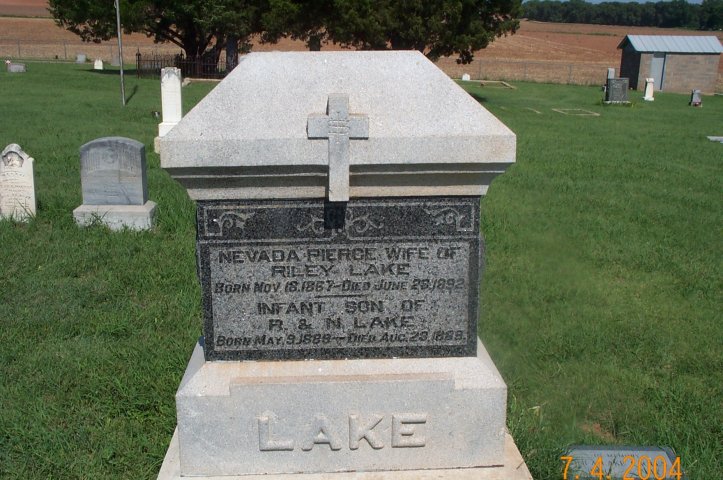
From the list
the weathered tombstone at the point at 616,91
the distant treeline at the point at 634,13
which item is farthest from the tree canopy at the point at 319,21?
the distant treeline at the point at 634,13

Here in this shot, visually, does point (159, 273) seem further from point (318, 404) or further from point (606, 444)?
point (606, 444)

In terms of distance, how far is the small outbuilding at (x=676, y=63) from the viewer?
100 ft

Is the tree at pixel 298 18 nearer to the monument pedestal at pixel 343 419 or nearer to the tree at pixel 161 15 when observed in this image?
the tree at pixel 161 15

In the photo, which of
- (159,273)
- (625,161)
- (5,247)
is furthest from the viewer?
(625,161)

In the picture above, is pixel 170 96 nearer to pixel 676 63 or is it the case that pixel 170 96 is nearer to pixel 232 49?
pixel 232 49

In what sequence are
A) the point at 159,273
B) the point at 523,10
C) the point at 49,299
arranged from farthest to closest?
1. the point at 523,10
2. the point at 159,273
3. the point at 49,299

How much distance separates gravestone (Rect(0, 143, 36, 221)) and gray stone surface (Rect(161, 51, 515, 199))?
511 cm

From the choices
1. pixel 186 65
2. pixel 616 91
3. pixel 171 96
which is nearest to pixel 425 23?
pixel 616 91

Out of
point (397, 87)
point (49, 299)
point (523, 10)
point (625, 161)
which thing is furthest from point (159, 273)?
point (523, 10)

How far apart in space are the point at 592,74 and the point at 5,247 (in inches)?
1364

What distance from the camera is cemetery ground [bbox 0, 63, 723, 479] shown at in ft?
10.7

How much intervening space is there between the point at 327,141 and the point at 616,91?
72.5 feet

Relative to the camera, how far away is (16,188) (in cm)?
693

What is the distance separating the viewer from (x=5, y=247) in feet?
19.9
